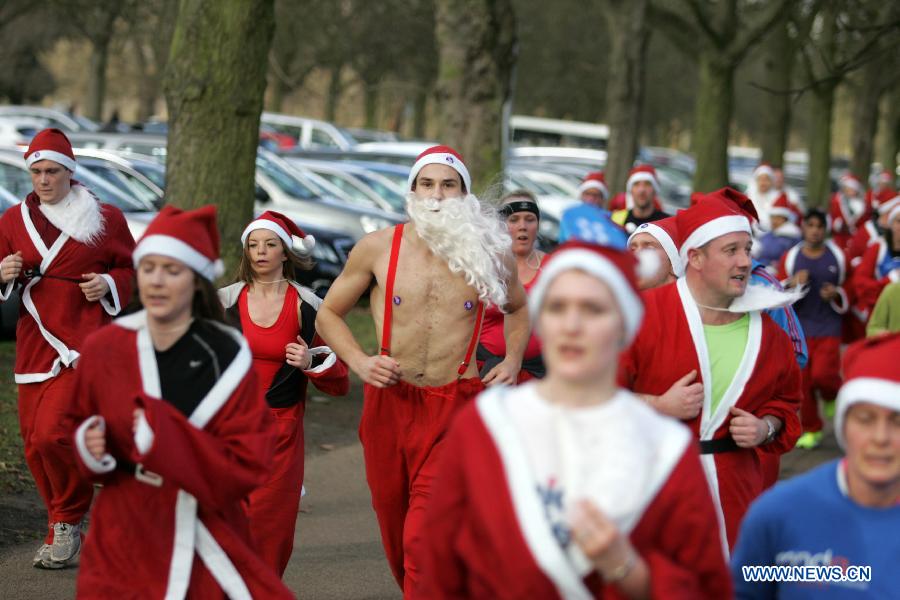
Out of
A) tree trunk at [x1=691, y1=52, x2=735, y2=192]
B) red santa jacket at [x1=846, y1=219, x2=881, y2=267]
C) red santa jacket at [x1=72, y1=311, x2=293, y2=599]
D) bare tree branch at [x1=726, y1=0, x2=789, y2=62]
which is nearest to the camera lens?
red santa jacket at [x1=72, y1=311, x2=293, y2=599]

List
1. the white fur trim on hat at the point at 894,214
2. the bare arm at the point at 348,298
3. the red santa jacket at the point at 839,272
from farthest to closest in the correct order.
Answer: the red santa jacket at the point at 839,272 < the white fur trim on hat at the point at 894,214 < the bare arm at the point at 348,298

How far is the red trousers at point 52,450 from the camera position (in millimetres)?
7113

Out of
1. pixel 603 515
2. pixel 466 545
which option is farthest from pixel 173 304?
pixel 603 515

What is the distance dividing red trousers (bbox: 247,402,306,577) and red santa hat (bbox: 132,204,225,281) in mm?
2052

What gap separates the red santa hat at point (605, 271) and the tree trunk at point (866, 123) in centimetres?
3238

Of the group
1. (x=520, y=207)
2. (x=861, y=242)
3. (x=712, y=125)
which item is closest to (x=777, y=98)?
(x=712, y=125)

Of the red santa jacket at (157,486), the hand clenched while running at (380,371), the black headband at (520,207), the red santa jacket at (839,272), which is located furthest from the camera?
the red santa jacket at (839,272)

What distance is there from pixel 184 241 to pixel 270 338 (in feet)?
8.46

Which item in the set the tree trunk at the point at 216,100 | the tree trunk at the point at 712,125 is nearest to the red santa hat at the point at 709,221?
the tree trunk at the point at 216,100

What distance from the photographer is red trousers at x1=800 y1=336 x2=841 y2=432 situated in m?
11.8

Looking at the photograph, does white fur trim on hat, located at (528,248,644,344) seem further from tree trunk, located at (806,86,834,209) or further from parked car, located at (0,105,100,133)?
tree trunk, located at (806,86,834,209)

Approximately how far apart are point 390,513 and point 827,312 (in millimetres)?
6928

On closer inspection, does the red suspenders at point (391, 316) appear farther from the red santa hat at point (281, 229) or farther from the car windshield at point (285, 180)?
the car windshield at point (285, 180)

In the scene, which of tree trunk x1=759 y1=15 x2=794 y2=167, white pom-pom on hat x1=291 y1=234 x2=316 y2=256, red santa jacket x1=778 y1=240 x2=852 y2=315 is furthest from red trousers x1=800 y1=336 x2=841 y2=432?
tree trunk x1=759 y1=15 x2=794 y2=167
